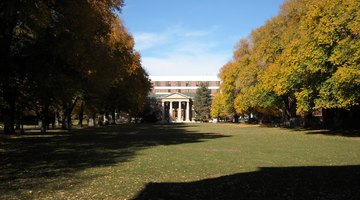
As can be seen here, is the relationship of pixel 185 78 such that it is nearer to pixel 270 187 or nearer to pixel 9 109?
pixel 9 109

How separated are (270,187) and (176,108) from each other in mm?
124383

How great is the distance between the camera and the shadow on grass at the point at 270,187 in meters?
9.06

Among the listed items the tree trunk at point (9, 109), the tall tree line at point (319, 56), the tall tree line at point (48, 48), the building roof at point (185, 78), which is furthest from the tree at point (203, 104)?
the tall tree line at point (48, 48)

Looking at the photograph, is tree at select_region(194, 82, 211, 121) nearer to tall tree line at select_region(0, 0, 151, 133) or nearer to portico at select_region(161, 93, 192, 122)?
portico at select_region(161, 93, 192, 122)

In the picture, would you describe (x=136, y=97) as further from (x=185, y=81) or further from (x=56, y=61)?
(x=185, y=81)

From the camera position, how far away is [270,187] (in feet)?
32.9

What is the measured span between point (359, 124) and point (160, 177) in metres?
36.0

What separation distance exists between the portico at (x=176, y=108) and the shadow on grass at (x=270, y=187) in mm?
116171

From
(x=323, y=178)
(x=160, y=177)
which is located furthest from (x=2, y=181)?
(x=323, y=178)

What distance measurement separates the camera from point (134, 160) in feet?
53.6

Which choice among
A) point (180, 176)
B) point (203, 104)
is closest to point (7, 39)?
point (180, 176)

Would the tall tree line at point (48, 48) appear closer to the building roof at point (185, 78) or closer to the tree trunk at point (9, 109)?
the tree trunk at point (9, 109)

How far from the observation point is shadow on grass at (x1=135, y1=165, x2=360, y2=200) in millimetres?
9062

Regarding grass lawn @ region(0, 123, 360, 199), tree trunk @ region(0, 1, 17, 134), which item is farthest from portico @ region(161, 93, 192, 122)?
grass lawn @ region(0, 123, 360, 199)
